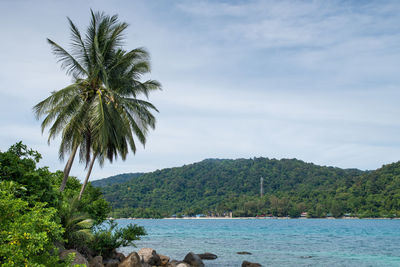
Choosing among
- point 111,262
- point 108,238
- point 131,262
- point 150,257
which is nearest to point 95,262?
point 131,262

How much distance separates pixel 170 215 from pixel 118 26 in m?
117

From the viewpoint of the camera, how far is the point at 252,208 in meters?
135

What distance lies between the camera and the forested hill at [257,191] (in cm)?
10850

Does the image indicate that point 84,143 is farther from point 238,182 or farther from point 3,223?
point 238,182

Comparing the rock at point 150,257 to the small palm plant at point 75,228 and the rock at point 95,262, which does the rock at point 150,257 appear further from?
the small palm plant at point 75,228

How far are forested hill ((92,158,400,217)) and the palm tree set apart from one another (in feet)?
313

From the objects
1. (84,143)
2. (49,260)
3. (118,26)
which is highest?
(118,26)

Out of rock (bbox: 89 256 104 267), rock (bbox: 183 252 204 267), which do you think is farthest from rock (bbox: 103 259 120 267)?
rock (bbox: 183 252 204 267)

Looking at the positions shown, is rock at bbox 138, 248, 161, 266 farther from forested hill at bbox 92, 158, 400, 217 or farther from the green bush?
forested hill at bbox 92, 158, 400, 217

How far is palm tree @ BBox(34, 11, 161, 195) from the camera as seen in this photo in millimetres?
18906

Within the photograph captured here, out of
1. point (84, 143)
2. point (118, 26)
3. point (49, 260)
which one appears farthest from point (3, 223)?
point (118, 26)

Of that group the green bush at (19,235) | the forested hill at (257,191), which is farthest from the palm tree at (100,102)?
the forested hill at (257,191)

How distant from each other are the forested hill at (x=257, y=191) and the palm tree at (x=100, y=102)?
95.4 metres

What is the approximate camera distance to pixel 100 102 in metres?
18.6
